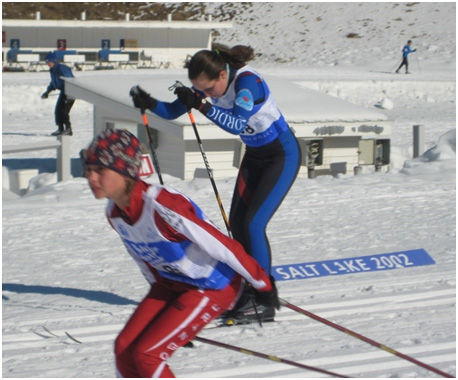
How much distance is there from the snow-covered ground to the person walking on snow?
1356mm

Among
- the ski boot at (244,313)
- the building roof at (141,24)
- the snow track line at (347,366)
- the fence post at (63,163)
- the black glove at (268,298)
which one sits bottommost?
the snow track line at (347,366)

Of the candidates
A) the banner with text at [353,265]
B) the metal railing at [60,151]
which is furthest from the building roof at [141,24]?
the banner with text at [353,265]

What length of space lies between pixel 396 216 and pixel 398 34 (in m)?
37.4

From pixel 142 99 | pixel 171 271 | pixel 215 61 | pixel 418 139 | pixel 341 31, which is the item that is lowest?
pixel 418 139

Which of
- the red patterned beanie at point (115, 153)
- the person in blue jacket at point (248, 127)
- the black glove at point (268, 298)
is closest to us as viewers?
the red patterned beanie at point (115, 153)

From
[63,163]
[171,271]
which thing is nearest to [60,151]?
[63,163]

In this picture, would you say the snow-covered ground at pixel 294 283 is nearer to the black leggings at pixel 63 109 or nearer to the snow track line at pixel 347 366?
the snow track line at pixel 347 366

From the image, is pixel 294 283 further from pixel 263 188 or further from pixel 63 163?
pixel 63 163

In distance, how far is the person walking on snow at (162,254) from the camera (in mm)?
3172

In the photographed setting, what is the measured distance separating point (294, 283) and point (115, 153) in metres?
3.85

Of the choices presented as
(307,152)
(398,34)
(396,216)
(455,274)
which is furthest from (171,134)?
(398,34)

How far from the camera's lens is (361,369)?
4.65m

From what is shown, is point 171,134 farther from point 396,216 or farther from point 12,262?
point 12,262

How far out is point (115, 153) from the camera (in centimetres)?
314
